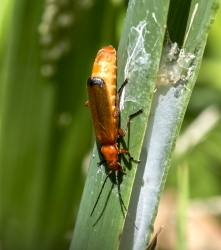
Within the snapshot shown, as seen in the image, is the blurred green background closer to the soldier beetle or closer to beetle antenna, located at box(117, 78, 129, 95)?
the soldier beetle

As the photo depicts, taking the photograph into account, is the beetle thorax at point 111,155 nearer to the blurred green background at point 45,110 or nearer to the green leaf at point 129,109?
the green leaf at point 129,109

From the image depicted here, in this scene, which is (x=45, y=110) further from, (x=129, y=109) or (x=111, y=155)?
(x=129, y=109)

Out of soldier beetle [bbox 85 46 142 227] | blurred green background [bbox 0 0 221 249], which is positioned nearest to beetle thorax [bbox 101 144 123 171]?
soldier beetle [bbox 85 46 142 227]

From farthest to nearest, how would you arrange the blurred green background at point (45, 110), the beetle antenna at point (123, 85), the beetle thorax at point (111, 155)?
the blurred green background at point (45, 110) < the beetle thorax at point (111, 155) < the beetle antenna at point (123, 85)

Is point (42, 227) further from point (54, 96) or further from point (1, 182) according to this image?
point (54, 96)

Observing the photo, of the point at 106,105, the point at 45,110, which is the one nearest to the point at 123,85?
the point at 106,105

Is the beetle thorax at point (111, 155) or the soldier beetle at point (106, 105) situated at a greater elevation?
the soldier beetle at point (106, 105)

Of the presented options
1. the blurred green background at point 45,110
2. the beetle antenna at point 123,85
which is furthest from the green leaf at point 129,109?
the blurred green background at point 45,110

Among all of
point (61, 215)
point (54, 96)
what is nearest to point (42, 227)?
point (61, 215)
